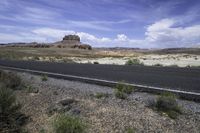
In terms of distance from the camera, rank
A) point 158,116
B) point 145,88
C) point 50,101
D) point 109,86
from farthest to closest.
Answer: point 109,86 → point 145,88 → point 50,101 → point 158,116

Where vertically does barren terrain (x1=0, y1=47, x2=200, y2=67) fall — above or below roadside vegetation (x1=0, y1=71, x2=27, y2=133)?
below

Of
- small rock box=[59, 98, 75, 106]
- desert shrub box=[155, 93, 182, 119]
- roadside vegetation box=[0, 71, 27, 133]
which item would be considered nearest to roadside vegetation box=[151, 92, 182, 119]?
desert shrub box=[155, 93, 182, 119]

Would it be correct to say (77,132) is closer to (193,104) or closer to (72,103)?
(72,103)

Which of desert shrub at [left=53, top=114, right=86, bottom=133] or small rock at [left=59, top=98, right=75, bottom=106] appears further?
small rock at [left=59, top=98, right=75, bottom=106]

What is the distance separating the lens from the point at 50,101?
10.2 m

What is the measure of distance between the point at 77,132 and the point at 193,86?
28.5 ft

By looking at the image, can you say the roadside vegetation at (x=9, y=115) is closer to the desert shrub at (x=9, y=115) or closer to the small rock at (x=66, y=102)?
the desert shrub at (x=9, y=115)

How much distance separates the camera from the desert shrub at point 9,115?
7762 millimetres

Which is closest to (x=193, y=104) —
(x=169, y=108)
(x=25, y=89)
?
(x=169, y=108)

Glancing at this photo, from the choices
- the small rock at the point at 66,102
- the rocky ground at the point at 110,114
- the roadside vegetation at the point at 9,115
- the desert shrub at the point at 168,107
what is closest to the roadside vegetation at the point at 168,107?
the desert shrub at the point at 168,107

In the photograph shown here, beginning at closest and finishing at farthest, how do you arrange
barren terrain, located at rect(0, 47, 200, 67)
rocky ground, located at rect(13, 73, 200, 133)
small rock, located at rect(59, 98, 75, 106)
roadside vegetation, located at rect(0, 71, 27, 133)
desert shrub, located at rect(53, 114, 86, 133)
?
1. desert shrub, located at rect(53, 114, 86, 133)
2. rocky ground, located at rect(13, 73, 200, 133)
3. roadside vegetation, located at rect(0, 71, 27, 133)
4. small rock, located at rect(59, 98, 75, 106)
5. barren terrain, located at rect(0, 47, 200, 67)

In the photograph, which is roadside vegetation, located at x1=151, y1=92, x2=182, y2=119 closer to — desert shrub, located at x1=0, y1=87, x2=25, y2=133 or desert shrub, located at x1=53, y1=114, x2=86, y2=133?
desert shrub, located at x1=53, y1=114, x2=86, y2=133

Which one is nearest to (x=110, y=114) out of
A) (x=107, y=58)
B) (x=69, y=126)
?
(x=69, y=126)

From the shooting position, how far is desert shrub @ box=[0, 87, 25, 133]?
7762mm
